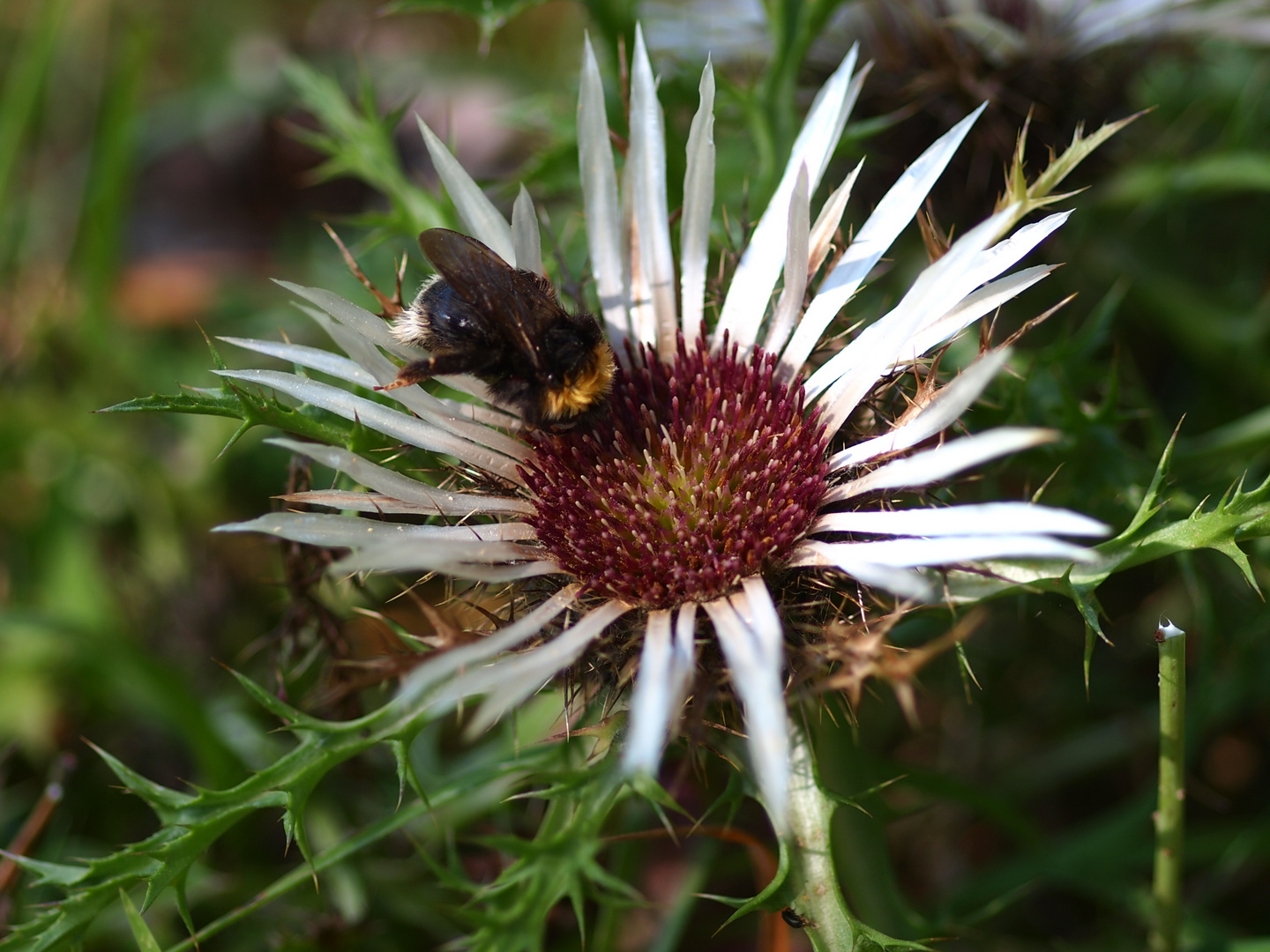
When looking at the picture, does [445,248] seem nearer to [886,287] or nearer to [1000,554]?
[1000,554]

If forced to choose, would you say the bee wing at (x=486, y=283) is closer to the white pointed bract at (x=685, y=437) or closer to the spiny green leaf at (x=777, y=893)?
the white pointed bract at (x=685, y=437)

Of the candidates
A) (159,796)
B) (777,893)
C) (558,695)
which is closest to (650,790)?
(777,893)

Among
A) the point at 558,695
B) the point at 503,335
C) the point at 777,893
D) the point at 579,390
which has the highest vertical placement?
the point at 503,335

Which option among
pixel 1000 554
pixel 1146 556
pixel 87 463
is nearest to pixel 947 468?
pixel 1000 554

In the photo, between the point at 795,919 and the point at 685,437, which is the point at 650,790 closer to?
the point at 795,919

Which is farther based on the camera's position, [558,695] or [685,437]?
[558,695]

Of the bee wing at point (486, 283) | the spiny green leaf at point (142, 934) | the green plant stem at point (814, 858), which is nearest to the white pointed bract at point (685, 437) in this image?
the green plant stem at point (814, 858)

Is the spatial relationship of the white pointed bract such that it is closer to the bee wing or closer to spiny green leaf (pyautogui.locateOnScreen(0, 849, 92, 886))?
the bee wing
